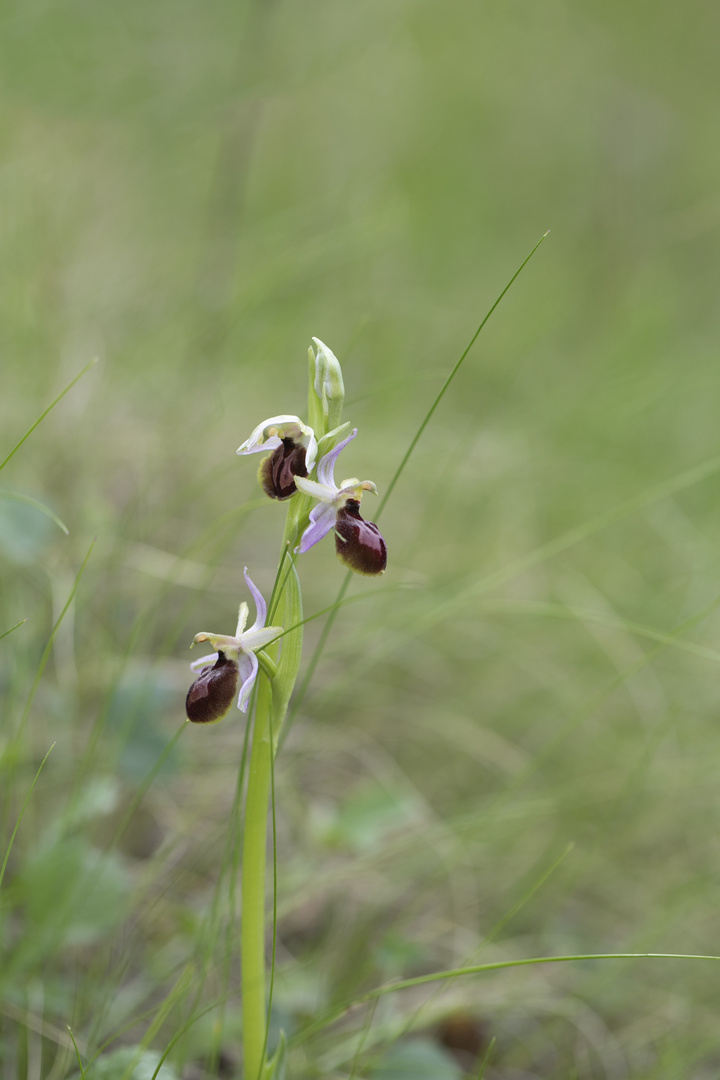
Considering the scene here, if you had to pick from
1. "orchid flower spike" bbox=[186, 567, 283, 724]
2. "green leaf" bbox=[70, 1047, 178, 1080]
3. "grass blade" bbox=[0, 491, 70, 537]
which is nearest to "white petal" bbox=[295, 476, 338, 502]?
"orchid flower spike" bbox=[186, 567, 283, 724]

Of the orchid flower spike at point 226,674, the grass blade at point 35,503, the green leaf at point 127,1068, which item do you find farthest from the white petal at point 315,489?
the green leaf at point 127,1068

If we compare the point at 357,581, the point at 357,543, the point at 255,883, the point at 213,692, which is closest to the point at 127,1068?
the point at 255,883

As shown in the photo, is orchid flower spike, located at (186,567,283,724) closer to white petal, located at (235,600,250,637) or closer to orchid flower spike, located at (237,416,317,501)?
white petal, located at (235,600,250,637)

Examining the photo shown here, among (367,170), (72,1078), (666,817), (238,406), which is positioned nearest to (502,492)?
(238,406)

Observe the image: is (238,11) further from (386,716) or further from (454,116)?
(386,716)

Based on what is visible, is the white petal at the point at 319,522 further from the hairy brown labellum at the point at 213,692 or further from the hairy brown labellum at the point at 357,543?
the hairy brown labellum at the point at 213,692

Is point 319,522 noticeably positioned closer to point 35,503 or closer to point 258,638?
point 258,638

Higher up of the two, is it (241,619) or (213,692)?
(241,619)
